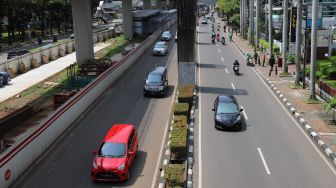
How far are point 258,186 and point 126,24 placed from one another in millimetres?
55557

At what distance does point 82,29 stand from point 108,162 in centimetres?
3126

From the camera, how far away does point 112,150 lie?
18.7 metres

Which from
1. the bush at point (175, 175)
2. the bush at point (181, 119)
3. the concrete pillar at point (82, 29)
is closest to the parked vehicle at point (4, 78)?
the concrete pillar at point (82, 29)

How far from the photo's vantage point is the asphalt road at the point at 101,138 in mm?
18672

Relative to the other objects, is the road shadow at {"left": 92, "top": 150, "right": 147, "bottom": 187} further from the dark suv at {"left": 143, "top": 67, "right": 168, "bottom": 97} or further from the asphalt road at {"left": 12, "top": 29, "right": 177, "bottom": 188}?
the dark suv at {"left": 143, "top": 67, "right": 168, "bottom": 97}

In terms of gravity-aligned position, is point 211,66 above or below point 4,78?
below

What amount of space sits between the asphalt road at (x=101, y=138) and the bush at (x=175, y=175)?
1.28 metres

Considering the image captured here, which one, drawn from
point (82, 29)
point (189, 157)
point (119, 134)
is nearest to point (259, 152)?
point (189, 157)

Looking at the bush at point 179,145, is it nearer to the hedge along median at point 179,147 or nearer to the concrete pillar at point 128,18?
the hedge along median at point 179,147

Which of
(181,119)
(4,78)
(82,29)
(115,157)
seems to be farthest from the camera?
(82,29)

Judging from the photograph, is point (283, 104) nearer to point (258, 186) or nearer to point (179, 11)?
point (179, 11)

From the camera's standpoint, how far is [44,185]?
60.2ft

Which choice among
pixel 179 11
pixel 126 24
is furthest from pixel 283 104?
pixel 126 24

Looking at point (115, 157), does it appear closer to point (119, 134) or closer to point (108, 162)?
point (108, 162)
